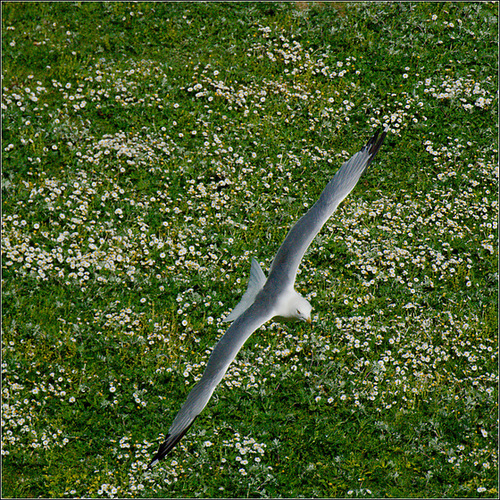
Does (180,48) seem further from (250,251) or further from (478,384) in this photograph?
(478,384)

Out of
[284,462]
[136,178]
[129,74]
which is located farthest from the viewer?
[129,74]

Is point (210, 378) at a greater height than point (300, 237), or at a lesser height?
→ lesser

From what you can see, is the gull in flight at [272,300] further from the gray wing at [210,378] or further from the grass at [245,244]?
the grass at [245,244]

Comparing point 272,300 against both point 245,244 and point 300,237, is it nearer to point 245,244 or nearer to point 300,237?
point 300,237

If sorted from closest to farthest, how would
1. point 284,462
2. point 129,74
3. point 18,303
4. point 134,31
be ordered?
point 284,462 → point 18,303 → point 129,74 → point 134,31

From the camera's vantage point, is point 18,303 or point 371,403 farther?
point 18,303

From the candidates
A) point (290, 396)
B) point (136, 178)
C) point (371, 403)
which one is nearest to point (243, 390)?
point (290, 396)

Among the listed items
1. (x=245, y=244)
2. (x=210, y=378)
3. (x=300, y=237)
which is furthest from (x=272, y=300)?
(x=245, y=244)
